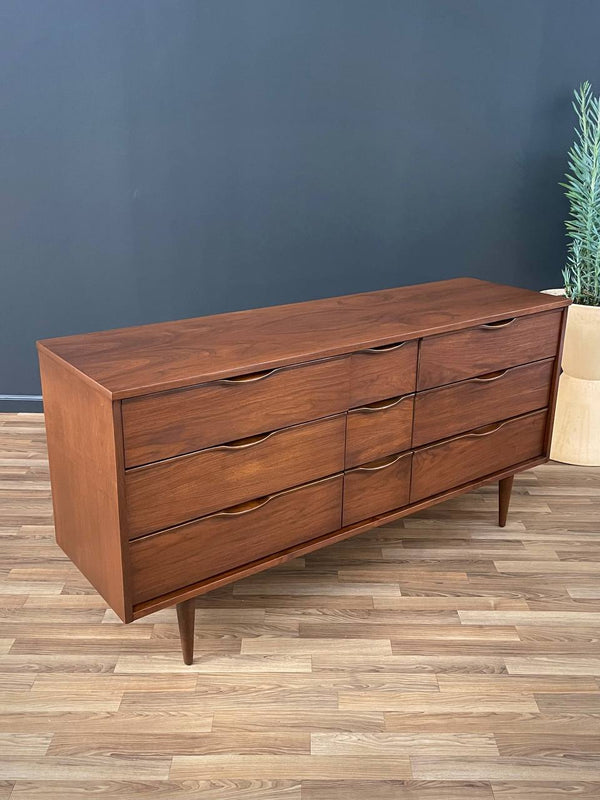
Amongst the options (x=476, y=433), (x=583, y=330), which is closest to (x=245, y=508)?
(x=476, y=433)

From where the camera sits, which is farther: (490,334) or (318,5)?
(318,5)

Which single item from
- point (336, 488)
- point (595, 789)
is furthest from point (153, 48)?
point (595, 789)

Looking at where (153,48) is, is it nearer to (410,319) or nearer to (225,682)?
(410,319)

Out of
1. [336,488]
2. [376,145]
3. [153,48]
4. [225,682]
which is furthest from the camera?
[376,145]

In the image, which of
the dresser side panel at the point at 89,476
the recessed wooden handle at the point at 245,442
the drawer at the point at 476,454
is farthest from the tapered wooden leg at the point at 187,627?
the drawer at the point at 476,454

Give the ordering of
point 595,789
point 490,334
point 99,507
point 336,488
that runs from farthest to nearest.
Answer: point 490,334, point 336,488, point 99,507, point 595,789

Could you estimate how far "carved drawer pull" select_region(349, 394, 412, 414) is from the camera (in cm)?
204

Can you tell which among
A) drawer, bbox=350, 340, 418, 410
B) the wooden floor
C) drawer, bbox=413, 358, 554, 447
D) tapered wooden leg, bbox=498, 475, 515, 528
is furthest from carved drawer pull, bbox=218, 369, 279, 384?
tapered wooden leg, bbox=498, 475, 515, 528

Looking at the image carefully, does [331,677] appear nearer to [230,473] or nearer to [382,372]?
[230,473]

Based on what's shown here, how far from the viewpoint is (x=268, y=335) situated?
1.99 m

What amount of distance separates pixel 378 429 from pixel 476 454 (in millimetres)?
453

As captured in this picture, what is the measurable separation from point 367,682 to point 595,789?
0.54 metres

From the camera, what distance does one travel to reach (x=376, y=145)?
10.8ft

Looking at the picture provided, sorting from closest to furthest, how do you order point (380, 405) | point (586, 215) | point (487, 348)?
point (380, 405)
point (487, 348)
point (586, 215)
